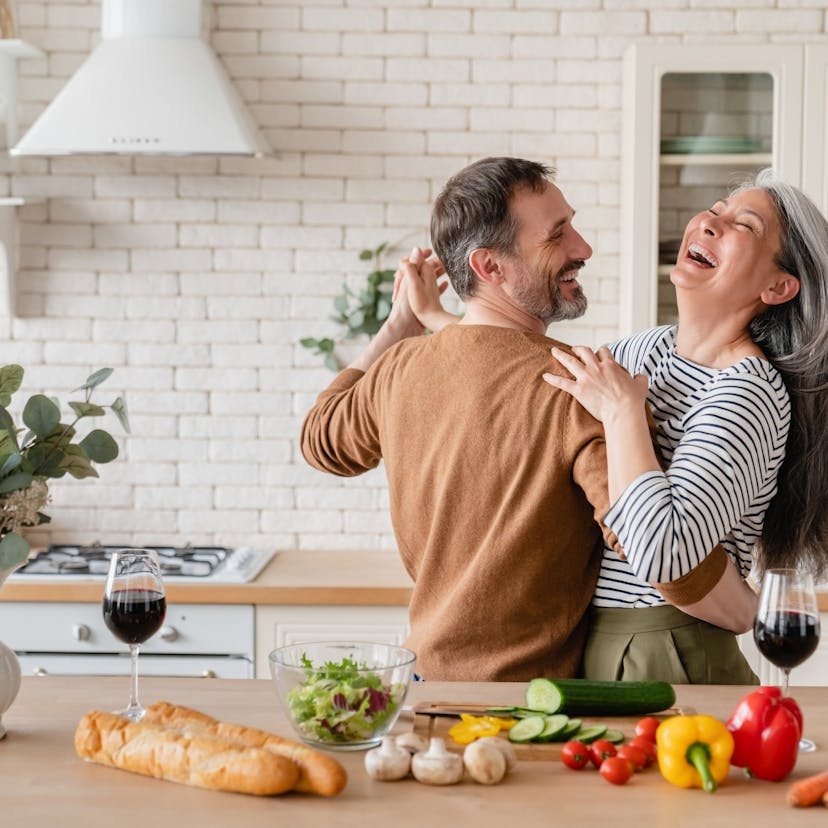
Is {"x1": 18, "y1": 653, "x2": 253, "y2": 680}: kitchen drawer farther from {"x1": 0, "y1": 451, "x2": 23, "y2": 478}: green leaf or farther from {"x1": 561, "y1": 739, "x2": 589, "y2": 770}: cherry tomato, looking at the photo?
{"x1": 561, "y1": 739, "x2": 589, "y2": 770}: cherry tomato

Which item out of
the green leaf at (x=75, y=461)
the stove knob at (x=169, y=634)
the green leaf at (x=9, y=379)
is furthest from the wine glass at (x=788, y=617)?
the stove knob at (x=169, y=634)

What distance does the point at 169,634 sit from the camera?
3.15m

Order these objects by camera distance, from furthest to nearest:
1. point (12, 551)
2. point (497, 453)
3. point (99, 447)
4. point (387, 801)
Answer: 1. point (497, 453)
2. point (99, 447)
3. point (12, 551)
4. point (387, 801)

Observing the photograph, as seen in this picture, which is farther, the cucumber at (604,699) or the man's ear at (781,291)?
the man's ear at (781,291)

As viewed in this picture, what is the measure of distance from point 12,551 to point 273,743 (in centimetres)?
44

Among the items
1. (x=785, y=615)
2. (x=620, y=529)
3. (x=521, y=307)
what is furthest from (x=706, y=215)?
(x=785, y=615)

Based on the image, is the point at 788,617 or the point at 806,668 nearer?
the point at 788,617

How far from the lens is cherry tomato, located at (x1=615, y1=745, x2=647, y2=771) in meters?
1.37

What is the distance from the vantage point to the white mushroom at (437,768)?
1320mm

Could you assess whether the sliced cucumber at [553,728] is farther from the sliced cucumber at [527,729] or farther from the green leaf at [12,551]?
the green leaf at [12,551]

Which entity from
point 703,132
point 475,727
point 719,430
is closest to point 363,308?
point 703,132

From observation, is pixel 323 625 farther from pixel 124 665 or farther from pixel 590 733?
pixel 590 733

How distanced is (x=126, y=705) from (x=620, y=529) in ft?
2.46

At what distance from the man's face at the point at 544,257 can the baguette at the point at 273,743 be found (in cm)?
94
